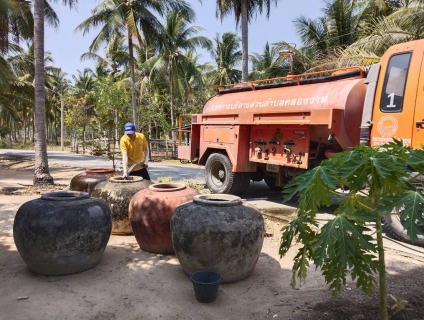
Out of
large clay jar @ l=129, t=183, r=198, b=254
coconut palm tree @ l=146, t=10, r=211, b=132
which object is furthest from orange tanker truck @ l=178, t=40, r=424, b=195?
coconut palm tree @ l=146, t=10, r=211, b=132

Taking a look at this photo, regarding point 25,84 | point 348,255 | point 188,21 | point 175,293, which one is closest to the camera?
point 348,255

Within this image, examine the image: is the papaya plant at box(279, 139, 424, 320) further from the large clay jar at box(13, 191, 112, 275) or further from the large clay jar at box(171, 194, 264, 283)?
the large clay jar at box(13, 191, 112, 275)

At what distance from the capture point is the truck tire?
8.09 m

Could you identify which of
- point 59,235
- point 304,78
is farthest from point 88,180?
point 304,78

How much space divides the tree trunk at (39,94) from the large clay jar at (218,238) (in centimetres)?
745

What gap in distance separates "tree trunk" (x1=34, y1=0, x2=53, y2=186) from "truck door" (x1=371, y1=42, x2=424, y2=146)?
27.5ft

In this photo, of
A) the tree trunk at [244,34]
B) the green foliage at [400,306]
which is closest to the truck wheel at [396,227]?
the green foliage at [400,306]

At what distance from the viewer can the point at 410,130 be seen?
491 cm

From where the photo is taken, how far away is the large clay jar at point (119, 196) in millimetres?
5074

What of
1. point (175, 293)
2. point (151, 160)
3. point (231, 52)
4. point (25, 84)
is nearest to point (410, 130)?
point (175, 293)

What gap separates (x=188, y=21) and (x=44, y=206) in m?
20.7

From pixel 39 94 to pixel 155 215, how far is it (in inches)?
276

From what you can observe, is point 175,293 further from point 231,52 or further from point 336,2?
point 231,52

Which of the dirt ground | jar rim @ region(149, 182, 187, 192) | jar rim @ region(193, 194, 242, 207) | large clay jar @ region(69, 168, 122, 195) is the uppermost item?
jar rim @ region(193, 194, 242, 207)
